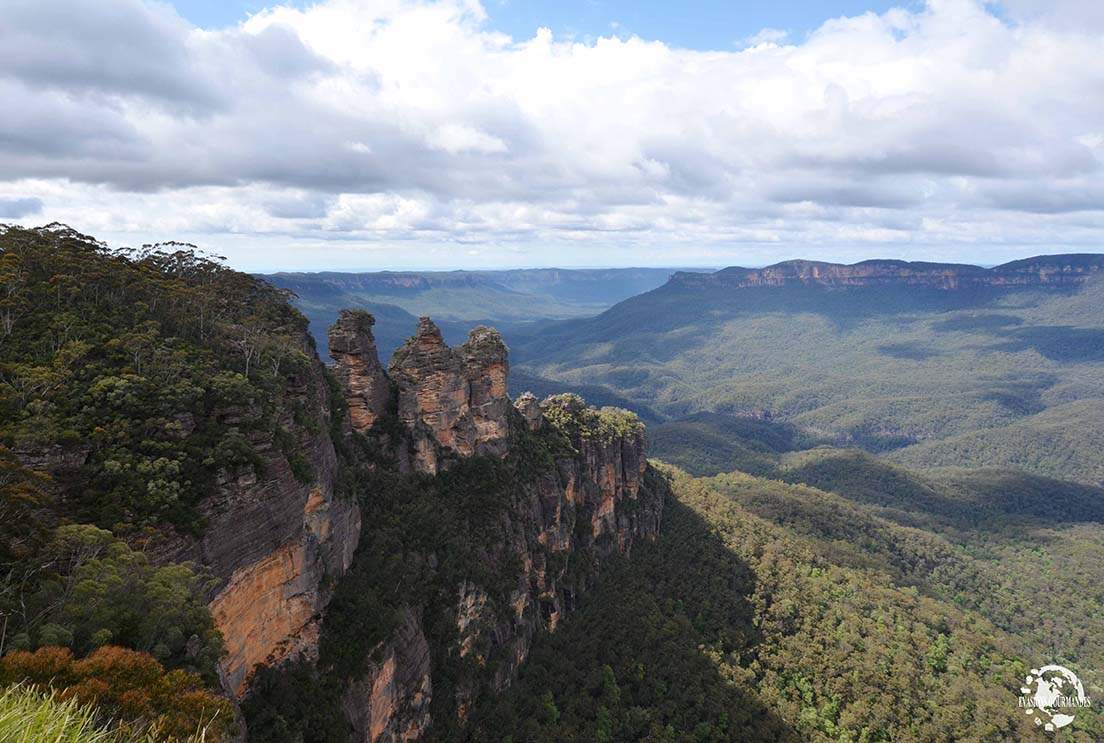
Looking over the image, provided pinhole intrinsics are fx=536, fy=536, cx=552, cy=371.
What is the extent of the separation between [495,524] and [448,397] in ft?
35.3

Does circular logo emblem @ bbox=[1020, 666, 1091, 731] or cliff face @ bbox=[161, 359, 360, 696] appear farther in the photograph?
circular logo emblem @ bbox=[1020, 666, 1091, 731]

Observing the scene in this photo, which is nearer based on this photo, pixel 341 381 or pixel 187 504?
pixel 187 504

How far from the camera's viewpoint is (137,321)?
1067 inches

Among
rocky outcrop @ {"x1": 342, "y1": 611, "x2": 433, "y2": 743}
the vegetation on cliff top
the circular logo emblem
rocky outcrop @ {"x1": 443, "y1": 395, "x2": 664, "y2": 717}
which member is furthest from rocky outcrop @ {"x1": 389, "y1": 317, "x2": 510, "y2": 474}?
the circular logo emblem

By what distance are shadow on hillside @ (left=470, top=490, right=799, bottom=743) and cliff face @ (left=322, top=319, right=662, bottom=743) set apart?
205cm

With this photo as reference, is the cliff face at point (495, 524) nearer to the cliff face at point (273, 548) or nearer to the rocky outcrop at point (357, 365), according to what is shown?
the rocky outcrop at point (357, 365)

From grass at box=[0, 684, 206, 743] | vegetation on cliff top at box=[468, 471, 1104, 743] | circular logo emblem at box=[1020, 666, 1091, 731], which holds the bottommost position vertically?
circular logo emblem at box=[1020, 666, 1091, 731]

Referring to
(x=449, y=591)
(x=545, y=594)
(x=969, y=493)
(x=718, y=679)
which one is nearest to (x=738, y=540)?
(x=718, y=679)

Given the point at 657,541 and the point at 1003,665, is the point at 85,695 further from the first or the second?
the point at 1003,665

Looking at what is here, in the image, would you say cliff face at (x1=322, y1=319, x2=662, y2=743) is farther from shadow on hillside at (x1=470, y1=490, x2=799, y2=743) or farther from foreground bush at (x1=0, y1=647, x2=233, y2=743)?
foreground bush at (x1=0, y1=647, x2=233, y2=743)

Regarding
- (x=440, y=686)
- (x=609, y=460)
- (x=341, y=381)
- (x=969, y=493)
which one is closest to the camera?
(x=440, y=686)

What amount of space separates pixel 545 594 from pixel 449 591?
1404 cm

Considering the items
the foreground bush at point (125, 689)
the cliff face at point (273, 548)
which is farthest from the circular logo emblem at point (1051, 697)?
the foreground bush at point (125, 689)

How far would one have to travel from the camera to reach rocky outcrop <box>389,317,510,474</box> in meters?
42.0
